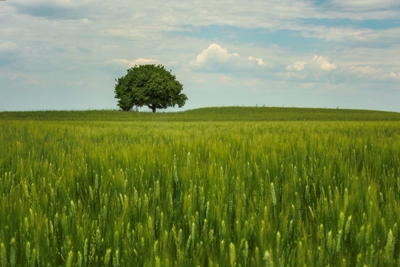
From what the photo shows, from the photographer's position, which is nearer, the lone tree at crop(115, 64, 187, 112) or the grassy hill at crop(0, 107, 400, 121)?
the grassy hill at crop(0, 107, 400, 121)

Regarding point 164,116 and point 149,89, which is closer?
point 164,116

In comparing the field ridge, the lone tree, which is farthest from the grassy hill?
the lone tree

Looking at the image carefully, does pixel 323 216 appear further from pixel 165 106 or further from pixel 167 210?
pixel 165 106

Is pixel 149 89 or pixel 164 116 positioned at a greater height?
pixel 149 89

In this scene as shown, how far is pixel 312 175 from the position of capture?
11.6ft

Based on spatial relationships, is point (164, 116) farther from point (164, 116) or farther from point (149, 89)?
point (149, 89)

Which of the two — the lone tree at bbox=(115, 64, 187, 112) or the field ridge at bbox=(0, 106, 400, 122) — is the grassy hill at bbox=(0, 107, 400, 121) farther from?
the lone tree at bbox=(115, 64, 187, 112)

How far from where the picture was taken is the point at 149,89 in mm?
60812

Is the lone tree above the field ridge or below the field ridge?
above

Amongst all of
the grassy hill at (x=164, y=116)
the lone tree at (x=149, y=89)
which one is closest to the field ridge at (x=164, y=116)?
the grassy hill at (x=164, y=116)

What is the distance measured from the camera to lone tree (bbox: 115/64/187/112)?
61.0m

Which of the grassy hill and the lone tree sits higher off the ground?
the lone tree

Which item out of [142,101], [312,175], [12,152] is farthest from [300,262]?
[142,101]

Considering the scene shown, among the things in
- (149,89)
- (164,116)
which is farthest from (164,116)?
(149,89)
